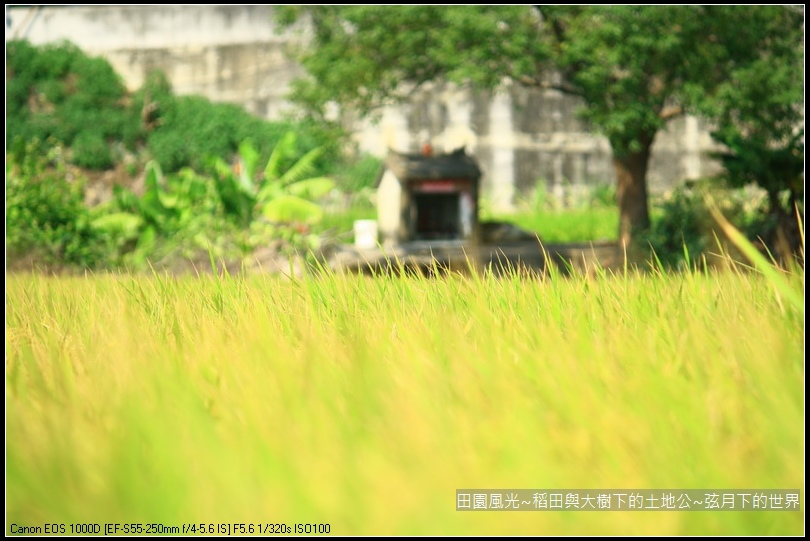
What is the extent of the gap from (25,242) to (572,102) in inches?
518

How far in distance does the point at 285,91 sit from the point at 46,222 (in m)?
10.7

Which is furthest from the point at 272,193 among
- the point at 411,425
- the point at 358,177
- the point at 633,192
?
the point at 411,425

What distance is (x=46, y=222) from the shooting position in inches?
391

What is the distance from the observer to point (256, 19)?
19828 millimetres

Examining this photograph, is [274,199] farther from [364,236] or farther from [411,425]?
[411,425]

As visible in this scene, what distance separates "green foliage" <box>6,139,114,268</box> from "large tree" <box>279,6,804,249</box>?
10.8 feet

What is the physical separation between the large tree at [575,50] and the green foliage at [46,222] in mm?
3288

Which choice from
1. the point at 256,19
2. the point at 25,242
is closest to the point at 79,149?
the point at 256,19

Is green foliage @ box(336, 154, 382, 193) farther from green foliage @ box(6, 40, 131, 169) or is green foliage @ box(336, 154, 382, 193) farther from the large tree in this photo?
the large tree

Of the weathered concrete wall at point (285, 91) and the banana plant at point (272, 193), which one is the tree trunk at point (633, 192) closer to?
the banana plant at point (272, 193)

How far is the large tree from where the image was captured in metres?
9.30

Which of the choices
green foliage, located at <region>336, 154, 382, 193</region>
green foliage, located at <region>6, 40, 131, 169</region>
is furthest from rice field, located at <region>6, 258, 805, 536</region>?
green foliage, located at <region>6, 40, 131, 169</region>

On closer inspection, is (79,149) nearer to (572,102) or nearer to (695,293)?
(572,102)

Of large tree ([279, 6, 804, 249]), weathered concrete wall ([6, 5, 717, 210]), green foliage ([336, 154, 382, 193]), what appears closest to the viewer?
large tree ([279, 6, 804, 249])
